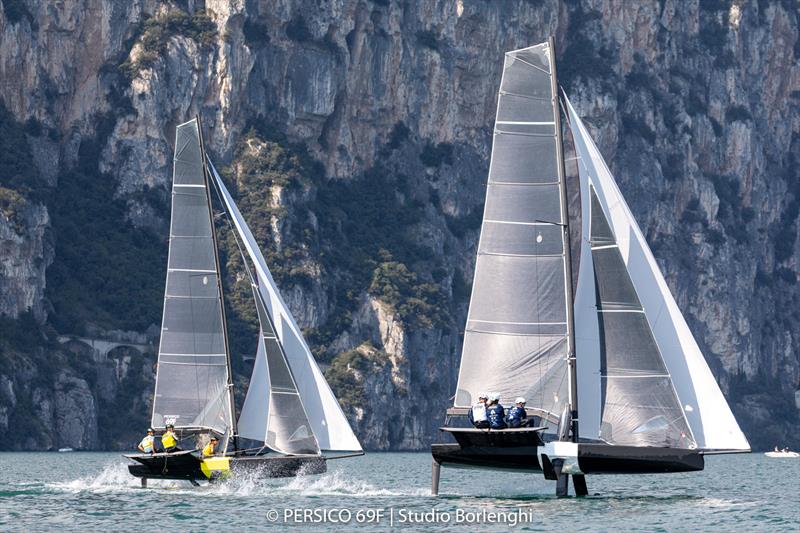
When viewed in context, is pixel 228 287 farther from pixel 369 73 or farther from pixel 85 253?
pixel 369 73

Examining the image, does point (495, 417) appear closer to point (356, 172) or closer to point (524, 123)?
point (524, 123)

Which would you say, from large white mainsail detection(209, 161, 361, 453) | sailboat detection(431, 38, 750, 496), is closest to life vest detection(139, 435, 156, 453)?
large white mainsail detection(209, 161, 361, 453)

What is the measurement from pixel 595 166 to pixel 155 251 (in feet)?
315

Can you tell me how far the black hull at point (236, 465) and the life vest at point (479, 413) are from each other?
25.3ft

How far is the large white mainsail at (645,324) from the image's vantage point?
3600cm

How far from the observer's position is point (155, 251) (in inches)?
5133

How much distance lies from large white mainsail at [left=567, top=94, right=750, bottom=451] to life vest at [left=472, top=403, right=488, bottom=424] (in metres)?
2.23

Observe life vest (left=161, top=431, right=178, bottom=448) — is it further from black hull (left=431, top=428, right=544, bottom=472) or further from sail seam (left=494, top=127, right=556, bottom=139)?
sail seam (left=494, top=127, right=556, bottom=139)

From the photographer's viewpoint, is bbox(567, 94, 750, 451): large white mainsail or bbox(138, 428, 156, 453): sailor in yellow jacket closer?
bbox(567, 94, 750, 451): large white mainsail

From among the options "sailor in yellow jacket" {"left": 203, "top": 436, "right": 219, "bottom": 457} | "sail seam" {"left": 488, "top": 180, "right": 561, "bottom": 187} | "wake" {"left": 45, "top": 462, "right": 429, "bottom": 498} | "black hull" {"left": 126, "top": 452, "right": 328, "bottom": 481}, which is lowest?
"wake" {"left": 45, "top": 462, "right": 429, "bottom": 498}

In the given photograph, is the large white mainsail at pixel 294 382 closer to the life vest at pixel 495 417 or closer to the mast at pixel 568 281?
the life vest at pixel 495 417

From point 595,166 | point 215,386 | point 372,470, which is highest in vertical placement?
point 595,166

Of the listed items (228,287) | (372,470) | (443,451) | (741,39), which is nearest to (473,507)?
(443,451)

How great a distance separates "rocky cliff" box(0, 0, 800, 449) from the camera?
12294 centimetres
